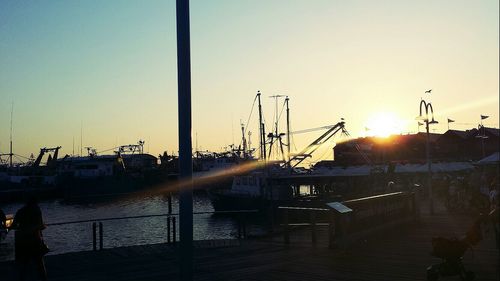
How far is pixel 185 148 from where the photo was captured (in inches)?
209

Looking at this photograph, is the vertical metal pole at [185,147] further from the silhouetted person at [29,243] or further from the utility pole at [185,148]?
the silhouetted person at [29,243]

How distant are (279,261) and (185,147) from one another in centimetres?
828

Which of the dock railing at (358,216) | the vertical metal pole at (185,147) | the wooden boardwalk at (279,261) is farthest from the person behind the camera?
the dock railing at (358,216)

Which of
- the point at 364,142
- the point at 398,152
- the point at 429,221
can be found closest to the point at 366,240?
the point at 429,221

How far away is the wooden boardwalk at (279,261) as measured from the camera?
36.6 feet

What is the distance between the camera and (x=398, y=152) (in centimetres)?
9175

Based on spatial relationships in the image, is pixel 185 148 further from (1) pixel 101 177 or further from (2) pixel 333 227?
(1) pixel 101 177

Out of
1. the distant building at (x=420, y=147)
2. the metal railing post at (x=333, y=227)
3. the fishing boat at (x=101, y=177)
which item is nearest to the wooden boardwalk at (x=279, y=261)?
the metal railing post at (x=333, y=227)

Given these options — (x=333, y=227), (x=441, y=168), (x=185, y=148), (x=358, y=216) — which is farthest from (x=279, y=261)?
(x=441, y=168)

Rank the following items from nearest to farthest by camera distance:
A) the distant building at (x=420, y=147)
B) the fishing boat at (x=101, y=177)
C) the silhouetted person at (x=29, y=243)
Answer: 1. the silhouetted person at (x=29, y=243)
2. the distant building at (x=420, y=147)
3. the fishing boat at (x=101, y=177)

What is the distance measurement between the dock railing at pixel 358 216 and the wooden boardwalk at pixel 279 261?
0.32 meters

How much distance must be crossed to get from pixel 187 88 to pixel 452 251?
6047mm

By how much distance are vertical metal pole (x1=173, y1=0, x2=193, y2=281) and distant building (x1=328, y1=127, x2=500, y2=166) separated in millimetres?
68083

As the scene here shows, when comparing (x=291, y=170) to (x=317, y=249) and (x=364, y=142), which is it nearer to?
(x=364, y=142)
